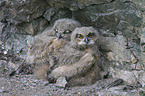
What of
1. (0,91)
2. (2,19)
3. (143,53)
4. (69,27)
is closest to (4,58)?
(2,19)

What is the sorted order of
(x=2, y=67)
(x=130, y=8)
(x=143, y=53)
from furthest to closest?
(x=2, y=67), (x=130, y=8), (x=143, y=53)

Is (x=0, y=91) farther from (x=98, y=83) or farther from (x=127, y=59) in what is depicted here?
(x=127, y=59)

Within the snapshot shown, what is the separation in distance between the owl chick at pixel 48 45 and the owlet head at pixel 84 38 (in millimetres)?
296

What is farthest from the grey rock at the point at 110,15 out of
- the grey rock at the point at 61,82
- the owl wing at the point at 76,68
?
the grey rock at the point at 61,82

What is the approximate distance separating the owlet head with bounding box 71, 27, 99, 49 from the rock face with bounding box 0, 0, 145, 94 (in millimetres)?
318

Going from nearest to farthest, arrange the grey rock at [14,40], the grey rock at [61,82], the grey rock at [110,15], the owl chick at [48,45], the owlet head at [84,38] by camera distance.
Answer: the grey rock at [110,15] → the grey rock at [61,82] → the owlet head at [84,38] → the owl chick at [48,45] → the grey rock at [14,40]

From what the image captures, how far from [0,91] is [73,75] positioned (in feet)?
3.69

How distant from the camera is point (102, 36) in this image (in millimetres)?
3381

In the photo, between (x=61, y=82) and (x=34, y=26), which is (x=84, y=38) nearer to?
(x=61, y=82)

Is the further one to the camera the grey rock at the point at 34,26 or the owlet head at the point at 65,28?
the grey rock at the point at 34,26

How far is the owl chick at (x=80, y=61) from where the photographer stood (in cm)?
296

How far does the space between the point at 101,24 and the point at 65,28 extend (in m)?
0.65

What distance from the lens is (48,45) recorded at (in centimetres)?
339

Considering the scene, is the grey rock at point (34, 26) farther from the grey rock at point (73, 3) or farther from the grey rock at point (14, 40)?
the grey rock at point (73, 3)
